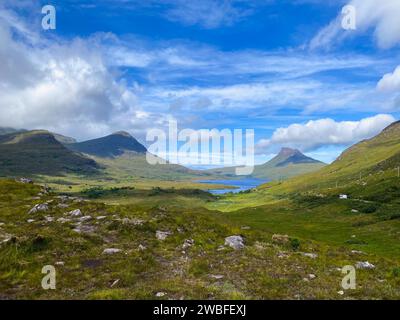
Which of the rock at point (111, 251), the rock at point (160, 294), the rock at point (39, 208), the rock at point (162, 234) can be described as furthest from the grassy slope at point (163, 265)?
the rock at point (39, 208)

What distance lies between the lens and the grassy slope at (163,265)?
56.3 feet

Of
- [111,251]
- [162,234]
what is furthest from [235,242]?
[111,251]

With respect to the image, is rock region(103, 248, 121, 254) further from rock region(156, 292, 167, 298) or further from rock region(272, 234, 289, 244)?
rock region(272, 234, 289, 244)

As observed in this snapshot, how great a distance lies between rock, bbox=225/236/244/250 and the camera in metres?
26.9

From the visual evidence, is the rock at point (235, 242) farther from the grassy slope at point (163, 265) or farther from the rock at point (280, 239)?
the rock at point (280, 239)

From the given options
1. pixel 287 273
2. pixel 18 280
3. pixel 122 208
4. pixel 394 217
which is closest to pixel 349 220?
pixel 394 217

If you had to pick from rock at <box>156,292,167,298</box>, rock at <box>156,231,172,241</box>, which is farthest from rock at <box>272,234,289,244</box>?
rock at <box>156,292,167,298</box>

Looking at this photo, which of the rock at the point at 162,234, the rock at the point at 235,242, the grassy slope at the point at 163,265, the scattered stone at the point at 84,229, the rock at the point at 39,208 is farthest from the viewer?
the rock at the point at 39,208

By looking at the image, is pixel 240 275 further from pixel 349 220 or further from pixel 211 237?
pixel 349 220

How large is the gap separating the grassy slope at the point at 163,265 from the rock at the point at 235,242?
20.6 inches
